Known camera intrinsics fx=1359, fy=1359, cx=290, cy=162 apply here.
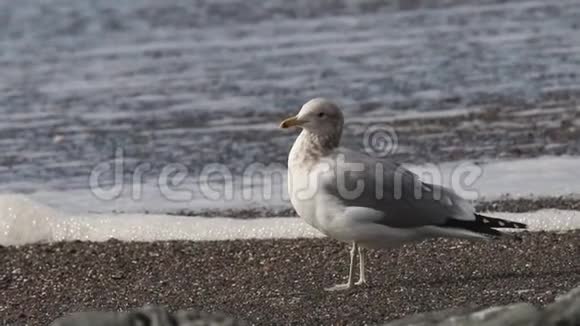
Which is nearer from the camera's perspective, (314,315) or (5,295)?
(314,315)

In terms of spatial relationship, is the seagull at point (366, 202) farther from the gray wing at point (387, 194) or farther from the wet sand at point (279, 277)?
the wet sand at point (279, 277)

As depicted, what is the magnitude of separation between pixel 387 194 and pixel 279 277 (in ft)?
2.85

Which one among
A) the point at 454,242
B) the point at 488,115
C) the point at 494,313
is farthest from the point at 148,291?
the point at 488,115

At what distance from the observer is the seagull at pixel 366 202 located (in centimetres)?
718

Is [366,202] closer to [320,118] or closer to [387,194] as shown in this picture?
[387,194]

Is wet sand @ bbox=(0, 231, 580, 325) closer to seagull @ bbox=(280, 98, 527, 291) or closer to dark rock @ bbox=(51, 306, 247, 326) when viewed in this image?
seagull @ bbox=(280, 98, 527, 291)

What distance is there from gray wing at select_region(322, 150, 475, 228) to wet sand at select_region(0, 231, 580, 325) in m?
0.37

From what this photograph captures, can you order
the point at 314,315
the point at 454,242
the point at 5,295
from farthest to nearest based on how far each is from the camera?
the point at 454,242
the point at 5,295
the point at 314,315

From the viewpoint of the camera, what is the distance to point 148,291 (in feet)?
25.1

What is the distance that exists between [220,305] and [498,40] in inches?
406

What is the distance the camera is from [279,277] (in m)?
7.76

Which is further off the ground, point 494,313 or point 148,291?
point 494,313

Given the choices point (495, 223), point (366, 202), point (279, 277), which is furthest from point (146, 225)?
point (495, 223)

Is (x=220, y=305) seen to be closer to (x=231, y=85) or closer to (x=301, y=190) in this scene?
(x=301, y=190)
